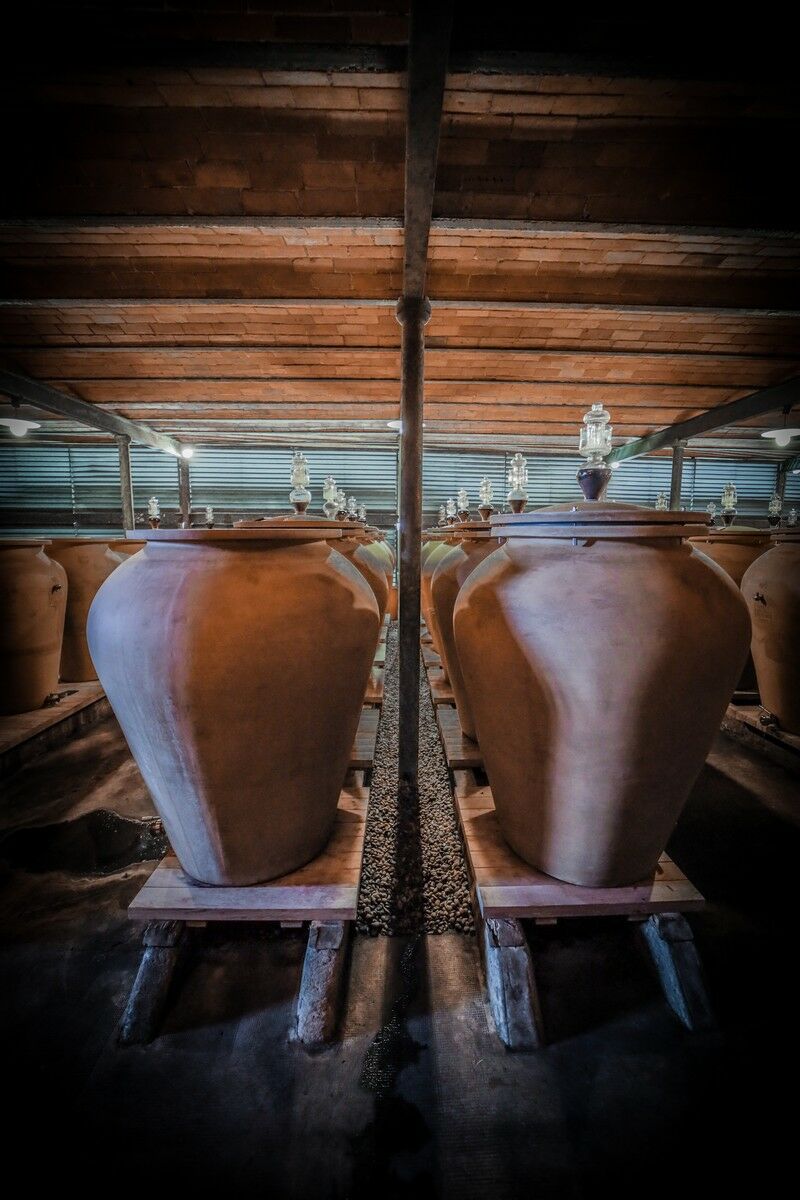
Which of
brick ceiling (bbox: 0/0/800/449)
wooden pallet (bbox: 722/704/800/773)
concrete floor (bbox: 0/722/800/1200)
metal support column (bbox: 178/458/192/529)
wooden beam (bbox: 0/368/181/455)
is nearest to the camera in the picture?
concrete floor (bbox: 0/722/800/1200)

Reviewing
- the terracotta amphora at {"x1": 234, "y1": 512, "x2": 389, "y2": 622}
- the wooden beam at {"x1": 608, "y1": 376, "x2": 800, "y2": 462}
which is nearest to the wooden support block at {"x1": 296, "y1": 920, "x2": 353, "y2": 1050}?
the terracotta amphora at {"x1": 234, "y1": 512, "x2": 389, "y2": 622}

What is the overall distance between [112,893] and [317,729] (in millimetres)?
1441

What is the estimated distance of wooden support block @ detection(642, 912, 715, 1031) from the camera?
4.67 ft

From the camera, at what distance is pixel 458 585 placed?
253cm

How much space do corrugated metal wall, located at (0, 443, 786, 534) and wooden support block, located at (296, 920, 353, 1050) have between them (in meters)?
8.21

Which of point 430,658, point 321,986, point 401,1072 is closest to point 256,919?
Result: point 321,986

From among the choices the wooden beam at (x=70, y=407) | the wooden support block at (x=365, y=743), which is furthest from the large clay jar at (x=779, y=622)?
the wooden beam at (x=70, y=407)

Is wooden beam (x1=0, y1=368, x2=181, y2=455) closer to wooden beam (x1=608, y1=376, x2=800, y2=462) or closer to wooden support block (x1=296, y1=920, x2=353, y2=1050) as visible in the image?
wooden support block (x1=296, y1=920, x2=353, y2=1050)

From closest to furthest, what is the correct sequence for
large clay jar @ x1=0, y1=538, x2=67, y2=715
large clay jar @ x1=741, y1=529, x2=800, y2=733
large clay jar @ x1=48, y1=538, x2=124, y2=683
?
large clay jar @ x1=741, y1=529, x2=800, y2=733
large clay jar @ x1=0, y1=538, x2=67, y2=715
large clay jar @ x1=48, y1=538, x2=124, y2=683

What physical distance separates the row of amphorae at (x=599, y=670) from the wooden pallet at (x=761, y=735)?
202 centimetres

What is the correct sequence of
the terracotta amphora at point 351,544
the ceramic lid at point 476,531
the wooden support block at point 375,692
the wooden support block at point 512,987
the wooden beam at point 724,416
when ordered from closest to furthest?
the wooden support block at point 512,987, the terracotta amphora at point 351,544, the ceramic lid at point 476,531, the wooden support block at point 375,692, the wooden beam at point 724,416

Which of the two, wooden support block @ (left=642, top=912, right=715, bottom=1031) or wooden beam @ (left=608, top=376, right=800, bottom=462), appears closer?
wooden support block @ (left=642, top=912, right=715, bottom=1031)

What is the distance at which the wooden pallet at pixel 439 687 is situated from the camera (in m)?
3.26

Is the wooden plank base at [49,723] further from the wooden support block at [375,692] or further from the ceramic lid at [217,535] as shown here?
the ceramic lid at [217,535]
